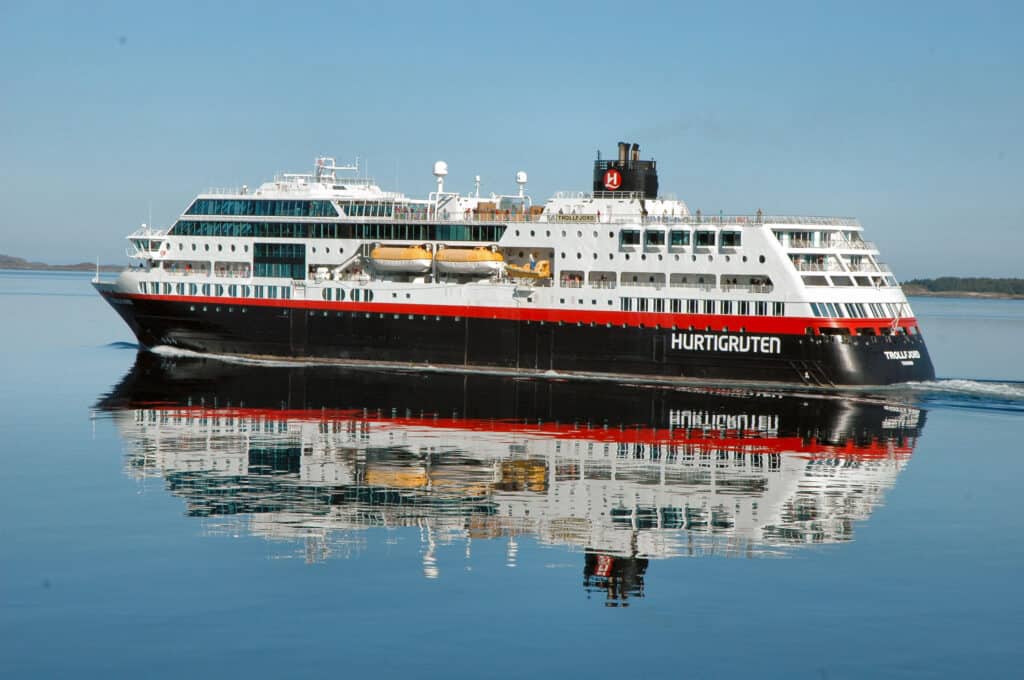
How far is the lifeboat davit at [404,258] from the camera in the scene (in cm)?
6116

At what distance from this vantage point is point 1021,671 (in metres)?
19.6

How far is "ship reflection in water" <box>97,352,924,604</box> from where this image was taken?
27.8m

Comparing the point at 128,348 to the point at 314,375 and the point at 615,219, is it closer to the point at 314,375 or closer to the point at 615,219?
the point at 314,375

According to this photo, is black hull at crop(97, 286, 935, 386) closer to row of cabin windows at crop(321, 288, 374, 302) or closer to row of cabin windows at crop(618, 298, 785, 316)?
row of cabin windows at crop(321, 288, 374, 302)

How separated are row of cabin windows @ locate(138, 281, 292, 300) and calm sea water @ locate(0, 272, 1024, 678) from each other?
15.2 m

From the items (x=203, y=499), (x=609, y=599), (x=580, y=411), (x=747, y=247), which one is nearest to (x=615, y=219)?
(x=747, y=247)

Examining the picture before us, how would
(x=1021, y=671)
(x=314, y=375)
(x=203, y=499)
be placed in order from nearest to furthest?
(x=1021, y=671)
(x=203, y=499)
(x=314, y=375)

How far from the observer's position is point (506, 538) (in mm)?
27047

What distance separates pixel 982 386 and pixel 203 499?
126ft

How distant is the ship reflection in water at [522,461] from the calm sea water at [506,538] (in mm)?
150

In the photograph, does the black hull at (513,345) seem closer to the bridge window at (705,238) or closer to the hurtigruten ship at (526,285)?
the hurtigruten ship at (526,285)

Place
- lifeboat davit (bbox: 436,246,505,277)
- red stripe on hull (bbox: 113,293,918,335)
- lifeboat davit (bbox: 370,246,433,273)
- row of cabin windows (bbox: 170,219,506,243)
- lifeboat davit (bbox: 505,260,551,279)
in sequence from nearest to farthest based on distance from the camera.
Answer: red stripe on hull (bbox: 113,293,918,335)
lifeboat davit (bbox: 505,260,551,279)
lifeboat davit (bbox: 436,246,505,277)
lifeboat davit (bbox: 370,246,433,273)
row of cabin windows (bbox: 170,219,506,243)

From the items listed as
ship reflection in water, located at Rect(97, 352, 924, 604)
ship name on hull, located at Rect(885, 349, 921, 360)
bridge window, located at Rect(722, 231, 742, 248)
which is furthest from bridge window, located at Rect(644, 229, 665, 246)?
ship name on hull, located at Rect(885, 349, 921, 360)

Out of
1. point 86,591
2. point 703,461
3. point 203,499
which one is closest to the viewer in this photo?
point 86,591
